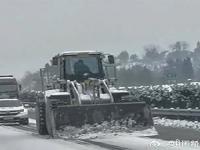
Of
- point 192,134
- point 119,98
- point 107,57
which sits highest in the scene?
point 107,57

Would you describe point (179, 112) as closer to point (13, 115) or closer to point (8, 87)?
point (13, 115)

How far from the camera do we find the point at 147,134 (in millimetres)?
18250

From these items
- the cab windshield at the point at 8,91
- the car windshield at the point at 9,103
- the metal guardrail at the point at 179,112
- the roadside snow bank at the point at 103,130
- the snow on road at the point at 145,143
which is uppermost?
the cab windshield at the point at 8,91

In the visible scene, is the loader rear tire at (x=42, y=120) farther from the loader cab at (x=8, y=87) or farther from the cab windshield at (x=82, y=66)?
the loader cab at (x=8, y=87)

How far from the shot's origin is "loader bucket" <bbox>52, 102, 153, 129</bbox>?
18531 millimetres

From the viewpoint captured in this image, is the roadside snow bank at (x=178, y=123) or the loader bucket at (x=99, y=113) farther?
the roadside snow bank at (x=178, y=123)

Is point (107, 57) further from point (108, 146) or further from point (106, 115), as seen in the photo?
point (108, 146)

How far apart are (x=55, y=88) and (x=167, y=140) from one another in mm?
6912

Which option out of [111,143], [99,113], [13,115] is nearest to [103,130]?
[99,113]

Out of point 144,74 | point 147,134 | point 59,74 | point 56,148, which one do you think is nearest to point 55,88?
point 59,74

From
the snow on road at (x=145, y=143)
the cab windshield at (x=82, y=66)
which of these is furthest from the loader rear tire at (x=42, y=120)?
the snow on road at (x=145, y=143)

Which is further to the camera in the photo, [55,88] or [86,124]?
[55,88]

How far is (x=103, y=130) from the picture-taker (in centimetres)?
1867

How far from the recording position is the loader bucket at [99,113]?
1853 centimetres
